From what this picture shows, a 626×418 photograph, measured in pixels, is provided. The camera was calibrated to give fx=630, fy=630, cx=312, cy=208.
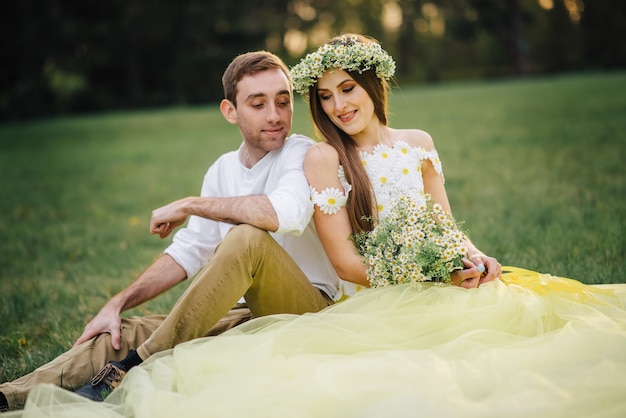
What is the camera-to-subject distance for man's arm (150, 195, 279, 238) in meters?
3.20

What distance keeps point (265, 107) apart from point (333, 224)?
2.93 feet

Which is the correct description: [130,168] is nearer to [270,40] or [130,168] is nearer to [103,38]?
[103,38]

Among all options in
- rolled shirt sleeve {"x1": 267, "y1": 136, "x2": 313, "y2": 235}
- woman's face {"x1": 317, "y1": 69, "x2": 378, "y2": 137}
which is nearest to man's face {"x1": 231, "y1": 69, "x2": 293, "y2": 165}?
rolled shirt sleeve {"x1": 267, "y1": 136, "x2": 313, "y2": 235}

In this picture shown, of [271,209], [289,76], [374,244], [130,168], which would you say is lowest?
[130,168]

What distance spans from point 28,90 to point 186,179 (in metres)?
22.3

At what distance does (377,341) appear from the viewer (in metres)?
2.82

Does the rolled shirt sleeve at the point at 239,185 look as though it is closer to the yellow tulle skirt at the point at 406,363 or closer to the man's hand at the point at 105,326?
the man's hand at the point at 105,326

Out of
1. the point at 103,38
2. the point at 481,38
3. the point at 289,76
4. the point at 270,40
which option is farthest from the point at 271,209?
the point at 481,38

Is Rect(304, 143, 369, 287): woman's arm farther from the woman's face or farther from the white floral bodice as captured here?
the woman's face

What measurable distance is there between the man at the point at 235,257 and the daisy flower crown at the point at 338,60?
275 mm

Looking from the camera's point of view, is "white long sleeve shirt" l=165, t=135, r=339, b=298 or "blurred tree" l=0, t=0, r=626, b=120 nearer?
"white long sleeve shirt" l=165, t=135, r=339, b=298

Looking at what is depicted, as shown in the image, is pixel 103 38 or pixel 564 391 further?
pixel 103 38

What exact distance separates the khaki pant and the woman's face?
0.84m

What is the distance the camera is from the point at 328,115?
12.0ft
